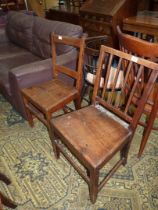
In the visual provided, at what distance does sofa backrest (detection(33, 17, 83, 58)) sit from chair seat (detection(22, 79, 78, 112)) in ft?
1.65

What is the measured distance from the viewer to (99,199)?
131 cm

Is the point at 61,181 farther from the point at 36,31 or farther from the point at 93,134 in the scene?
the point at 36,31

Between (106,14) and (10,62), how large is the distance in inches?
63.1

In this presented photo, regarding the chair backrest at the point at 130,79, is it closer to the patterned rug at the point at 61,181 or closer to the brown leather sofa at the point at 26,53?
the patterned rug at the point at 61,181

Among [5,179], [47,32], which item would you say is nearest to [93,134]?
[5,179]

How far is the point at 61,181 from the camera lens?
4.69 feet

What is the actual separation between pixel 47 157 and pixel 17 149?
318 millimetres

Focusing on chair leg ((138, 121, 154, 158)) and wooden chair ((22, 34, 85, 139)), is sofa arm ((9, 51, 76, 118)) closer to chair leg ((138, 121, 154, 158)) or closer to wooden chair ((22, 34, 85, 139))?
wooden chair ((22, 34, 85, 139))

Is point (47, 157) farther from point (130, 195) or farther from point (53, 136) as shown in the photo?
point (130, 195)

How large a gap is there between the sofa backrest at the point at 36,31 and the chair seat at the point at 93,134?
3.16ft

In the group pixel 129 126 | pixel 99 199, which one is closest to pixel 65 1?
pixel 129 126

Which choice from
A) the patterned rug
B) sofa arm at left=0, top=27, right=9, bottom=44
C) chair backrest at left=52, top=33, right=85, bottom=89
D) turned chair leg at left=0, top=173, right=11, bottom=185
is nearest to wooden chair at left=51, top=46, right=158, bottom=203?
the patterned rug

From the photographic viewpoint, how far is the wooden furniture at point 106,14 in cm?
269

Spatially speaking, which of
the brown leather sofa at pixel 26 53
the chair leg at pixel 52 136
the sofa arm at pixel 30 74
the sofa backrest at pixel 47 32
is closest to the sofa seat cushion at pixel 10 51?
the brown leather sofa at pixel 26 53
